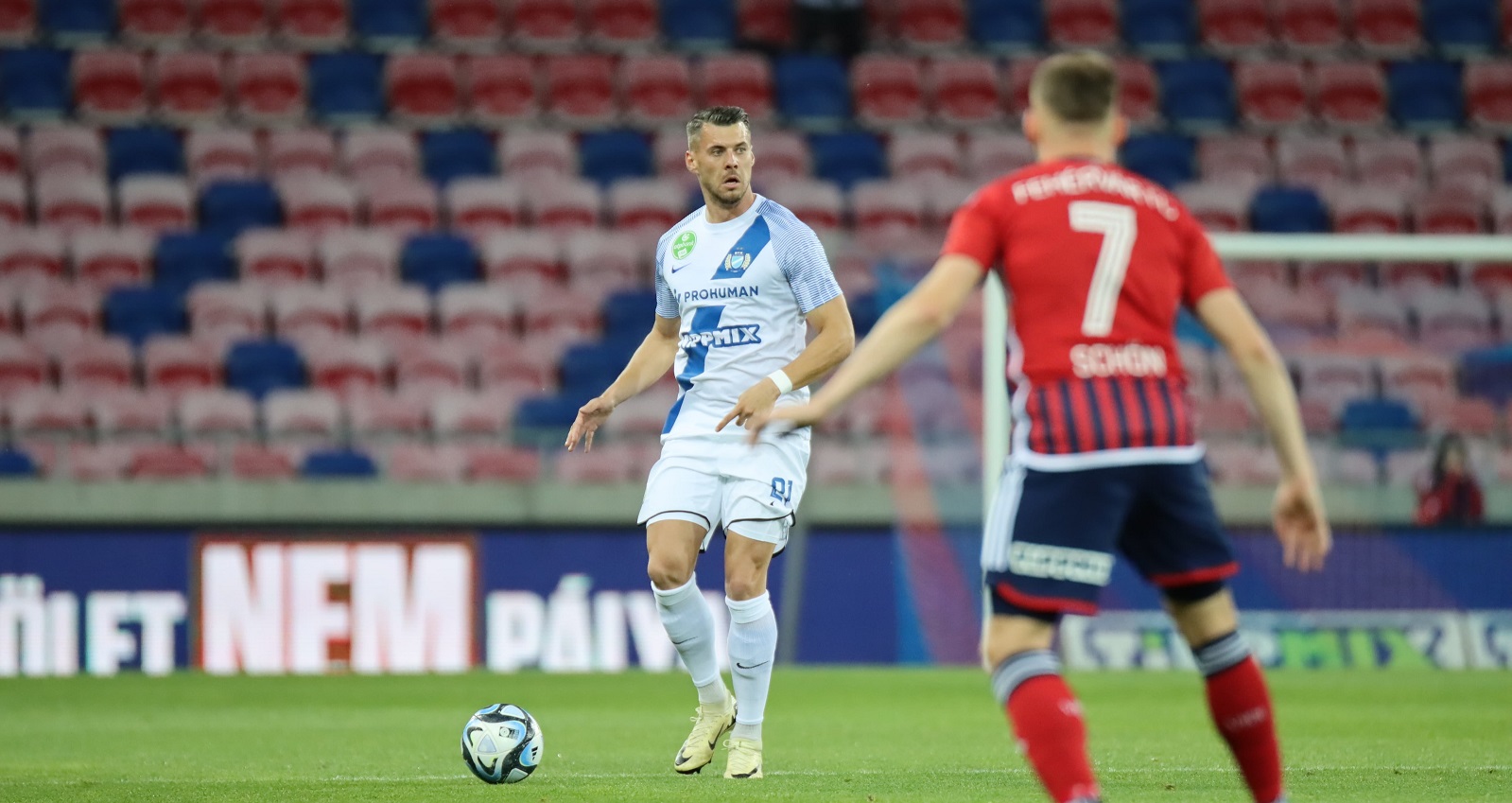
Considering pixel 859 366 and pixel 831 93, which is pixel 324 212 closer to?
pixel 831 93

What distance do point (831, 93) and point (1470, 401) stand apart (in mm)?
7556

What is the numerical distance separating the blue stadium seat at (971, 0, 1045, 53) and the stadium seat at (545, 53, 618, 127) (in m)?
3.79

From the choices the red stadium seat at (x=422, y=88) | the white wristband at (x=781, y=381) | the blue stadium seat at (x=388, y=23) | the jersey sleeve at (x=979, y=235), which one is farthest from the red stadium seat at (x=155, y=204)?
the jersey sleeve at (x=979, y=235)

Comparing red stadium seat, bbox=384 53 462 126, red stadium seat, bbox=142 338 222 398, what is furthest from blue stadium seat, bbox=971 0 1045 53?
red stadium seat, bbox=142 338 222 398

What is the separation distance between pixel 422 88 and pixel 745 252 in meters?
12.8

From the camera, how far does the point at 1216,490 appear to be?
45.0 ft

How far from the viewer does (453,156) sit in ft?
60.8

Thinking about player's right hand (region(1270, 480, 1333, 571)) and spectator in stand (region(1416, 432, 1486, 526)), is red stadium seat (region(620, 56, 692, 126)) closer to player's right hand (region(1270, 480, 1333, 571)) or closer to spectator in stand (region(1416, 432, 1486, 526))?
spectator in stand (region(1416, 432, 1486, 526))

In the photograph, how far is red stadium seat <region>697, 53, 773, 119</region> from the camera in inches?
758

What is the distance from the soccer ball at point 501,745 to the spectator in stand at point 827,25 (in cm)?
1412

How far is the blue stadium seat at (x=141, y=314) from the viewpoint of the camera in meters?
16.4

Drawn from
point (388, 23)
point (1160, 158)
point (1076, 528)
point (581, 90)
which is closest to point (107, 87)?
point (388, 23)

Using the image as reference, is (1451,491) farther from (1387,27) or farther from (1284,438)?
(1284,438)

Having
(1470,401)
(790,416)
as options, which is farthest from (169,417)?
(790,416)
